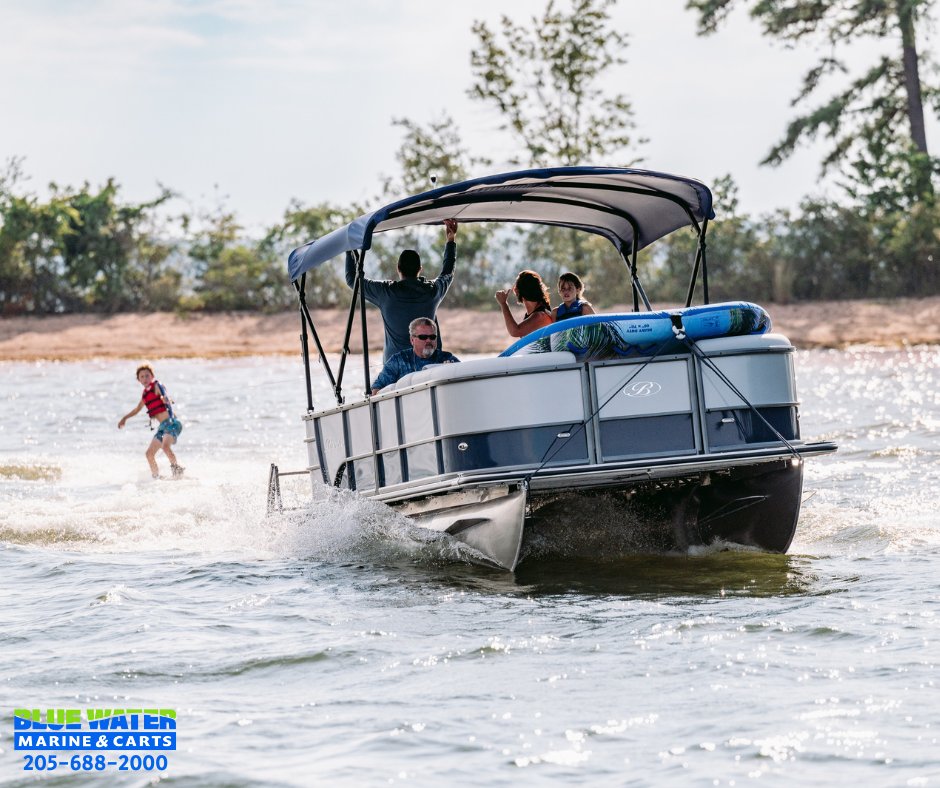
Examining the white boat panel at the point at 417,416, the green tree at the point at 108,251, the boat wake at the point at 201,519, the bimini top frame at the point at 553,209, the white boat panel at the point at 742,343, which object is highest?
the green tree at the point at 108,251

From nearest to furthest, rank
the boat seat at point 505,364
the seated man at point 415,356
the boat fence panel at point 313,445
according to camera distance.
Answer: the boat seat at point 505,364
the seated man at point 415,356
the boat fence panel at point 313,445

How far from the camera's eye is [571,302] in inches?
404

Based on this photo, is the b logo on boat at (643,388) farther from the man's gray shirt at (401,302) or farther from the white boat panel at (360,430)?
the man's gray shirt at (401,302)

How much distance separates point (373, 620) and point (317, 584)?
4.25 feet

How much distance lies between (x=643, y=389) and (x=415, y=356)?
6.02ft

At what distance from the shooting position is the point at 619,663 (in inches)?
276

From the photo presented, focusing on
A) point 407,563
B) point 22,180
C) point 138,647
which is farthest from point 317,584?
point 22,180

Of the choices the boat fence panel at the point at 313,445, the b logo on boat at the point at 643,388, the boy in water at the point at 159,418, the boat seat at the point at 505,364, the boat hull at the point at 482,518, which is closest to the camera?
the boat seat at the point at 505,364

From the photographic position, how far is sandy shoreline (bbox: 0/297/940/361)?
107ft

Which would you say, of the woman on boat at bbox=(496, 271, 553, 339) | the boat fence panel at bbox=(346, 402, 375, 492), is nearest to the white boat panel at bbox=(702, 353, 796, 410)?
the woman on boat at bbox=(496, 271, 553, 339)

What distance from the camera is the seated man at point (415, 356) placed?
9.73 meters

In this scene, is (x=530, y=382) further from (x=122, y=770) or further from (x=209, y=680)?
(x=122, y=770)

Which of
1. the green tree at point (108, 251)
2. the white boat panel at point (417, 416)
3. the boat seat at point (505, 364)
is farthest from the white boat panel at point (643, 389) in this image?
the green tree at point (108, 251)

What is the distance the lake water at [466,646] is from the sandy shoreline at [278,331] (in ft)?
64.6
